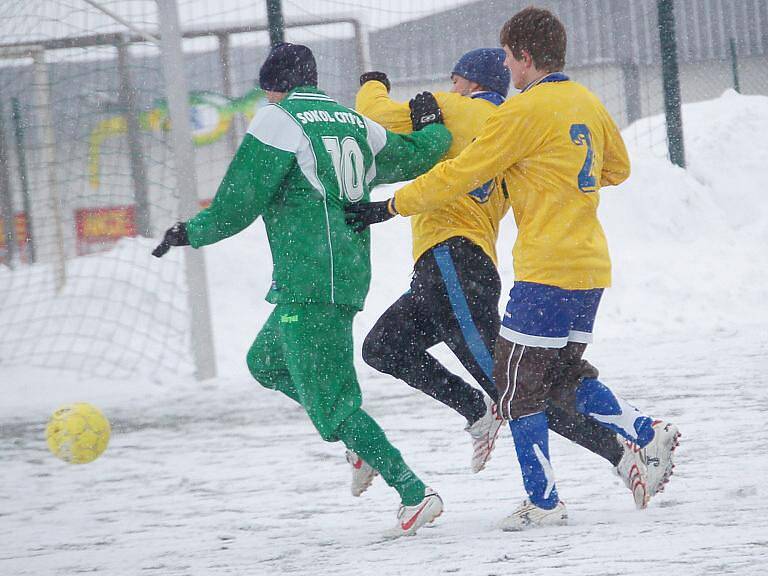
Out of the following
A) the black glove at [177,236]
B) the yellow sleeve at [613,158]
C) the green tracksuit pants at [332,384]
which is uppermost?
the yellow sleeve at [613,158]

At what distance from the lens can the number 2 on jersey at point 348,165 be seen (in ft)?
12.9

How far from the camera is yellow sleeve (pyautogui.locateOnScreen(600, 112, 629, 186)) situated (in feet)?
12.5

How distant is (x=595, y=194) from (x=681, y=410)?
7.86 ft

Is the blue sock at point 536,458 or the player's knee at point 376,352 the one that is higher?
the player's knee at point 376,352

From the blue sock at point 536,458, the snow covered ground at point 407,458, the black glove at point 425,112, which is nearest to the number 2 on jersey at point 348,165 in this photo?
the black glove at point 425,112

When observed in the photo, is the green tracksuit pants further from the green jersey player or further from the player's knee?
the player's knee

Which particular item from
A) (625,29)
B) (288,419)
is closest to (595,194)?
(288,419)

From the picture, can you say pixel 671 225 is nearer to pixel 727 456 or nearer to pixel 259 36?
pixel 259 36

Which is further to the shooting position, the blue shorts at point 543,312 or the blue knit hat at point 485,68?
the blue knit hat at point 485,68

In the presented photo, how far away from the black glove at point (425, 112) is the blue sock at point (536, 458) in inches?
54.0

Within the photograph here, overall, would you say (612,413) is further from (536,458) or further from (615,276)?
(615,276)

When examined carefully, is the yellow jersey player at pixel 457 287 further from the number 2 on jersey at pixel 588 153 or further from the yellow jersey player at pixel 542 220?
the number 2 on jersey at pixel 588 153

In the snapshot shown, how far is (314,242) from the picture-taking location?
12.7 feet

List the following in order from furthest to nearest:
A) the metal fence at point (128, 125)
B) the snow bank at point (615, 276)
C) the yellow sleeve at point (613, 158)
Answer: the snow bank at point (615, 276)
the metal fence at point (128, 125)
the yellow sleeve at point (613, 158)
